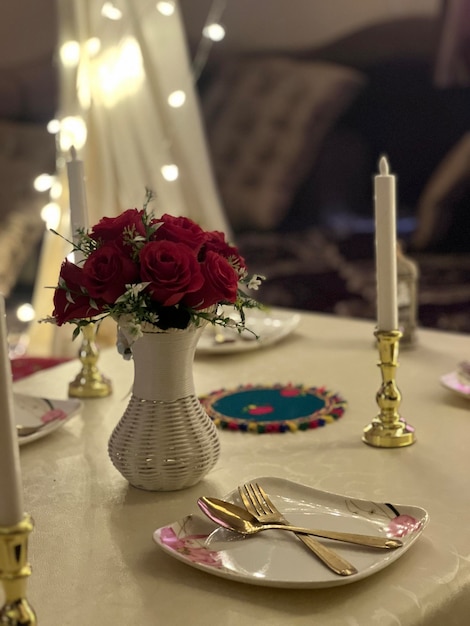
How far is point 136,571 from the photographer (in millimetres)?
828

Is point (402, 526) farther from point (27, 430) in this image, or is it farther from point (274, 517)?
point (27, 430)

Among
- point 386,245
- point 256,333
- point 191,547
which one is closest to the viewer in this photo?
point 191,547

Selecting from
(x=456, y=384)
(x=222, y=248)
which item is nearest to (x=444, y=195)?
(x=456, y=384)

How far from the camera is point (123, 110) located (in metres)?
2.52

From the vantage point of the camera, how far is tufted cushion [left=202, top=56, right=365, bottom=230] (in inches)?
177

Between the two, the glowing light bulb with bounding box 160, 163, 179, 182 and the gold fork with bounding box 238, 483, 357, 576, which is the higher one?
the glowing light bulb with bounding box 160, 163, 179, 182

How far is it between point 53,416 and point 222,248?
0.46 meters

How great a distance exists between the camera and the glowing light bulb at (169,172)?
2631mm

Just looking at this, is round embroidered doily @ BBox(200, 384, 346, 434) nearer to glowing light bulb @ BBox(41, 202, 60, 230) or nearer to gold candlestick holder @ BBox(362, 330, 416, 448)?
gold candlestick holder @ BBox(362, 330, 416, 448)

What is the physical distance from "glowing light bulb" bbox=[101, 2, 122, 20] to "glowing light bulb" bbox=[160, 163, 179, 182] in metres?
0.48

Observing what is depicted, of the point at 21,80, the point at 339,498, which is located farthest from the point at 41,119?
the point at 339,498

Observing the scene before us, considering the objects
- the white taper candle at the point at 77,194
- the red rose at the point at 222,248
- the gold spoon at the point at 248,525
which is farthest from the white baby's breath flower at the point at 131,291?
the white taper candle at the point at 77,194

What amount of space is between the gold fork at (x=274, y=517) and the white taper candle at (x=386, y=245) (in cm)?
35

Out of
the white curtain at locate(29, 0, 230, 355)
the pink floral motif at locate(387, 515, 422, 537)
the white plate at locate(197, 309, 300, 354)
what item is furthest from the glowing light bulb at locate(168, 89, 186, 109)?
the pink floral motif at locate(387, 515, 422, 537)
